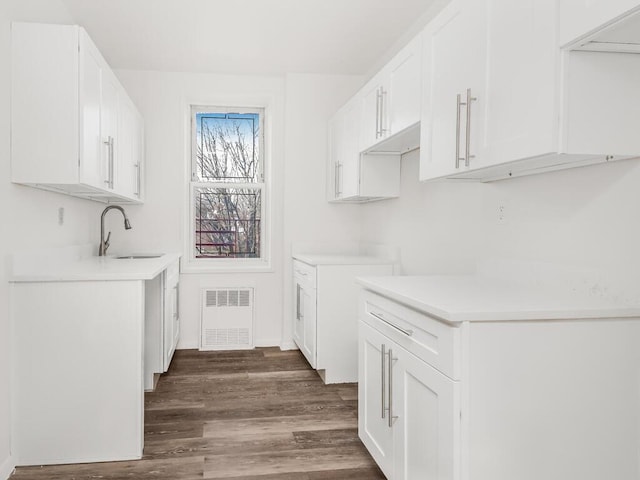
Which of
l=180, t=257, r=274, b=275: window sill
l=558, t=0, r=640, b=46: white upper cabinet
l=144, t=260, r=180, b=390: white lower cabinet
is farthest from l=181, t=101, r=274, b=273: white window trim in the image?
l=558, t=0, r=640, b=46: white upper cabinet

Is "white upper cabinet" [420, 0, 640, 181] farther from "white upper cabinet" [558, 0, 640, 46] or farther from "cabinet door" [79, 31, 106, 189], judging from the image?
"cabinet door" [79, 31, 106, 189]

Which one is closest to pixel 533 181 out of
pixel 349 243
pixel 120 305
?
pixel 120 305

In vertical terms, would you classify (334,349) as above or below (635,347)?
below

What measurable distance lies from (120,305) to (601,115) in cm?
211

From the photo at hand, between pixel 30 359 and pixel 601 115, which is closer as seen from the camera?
pixel 601 115

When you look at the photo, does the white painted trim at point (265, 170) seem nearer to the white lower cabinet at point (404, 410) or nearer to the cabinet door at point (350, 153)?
the cabinet door at point (350, 153)

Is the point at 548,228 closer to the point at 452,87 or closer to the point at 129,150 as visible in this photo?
the point at 452,87

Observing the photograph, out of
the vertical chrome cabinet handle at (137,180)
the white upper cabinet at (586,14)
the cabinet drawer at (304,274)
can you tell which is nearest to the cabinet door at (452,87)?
the white upper cabinet at (586,14)

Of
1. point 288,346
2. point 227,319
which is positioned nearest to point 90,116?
point 227,319

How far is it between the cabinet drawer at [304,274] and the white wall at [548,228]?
0.80m

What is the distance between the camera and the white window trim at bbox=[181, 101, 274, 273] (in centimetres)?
478

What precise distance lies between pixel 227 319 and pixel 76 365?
2383 mm

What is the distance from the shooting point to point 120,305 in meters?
2.49

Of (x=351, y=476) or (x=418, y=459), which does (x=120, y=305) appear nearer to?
(x=351, y=476)
